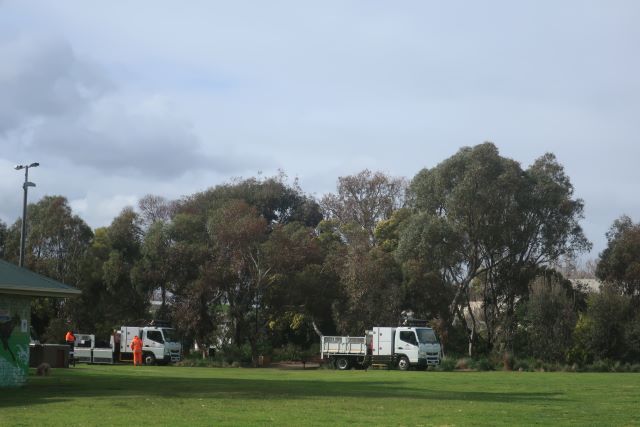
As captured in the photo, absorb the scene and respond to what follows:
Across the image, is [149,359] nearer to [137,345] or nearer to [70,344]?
[137,345]

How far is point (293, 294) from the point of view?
176 ft

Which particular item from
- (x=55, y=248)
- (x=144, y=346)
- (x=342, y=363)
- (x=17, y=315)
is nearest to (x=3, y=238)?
(x=55, y=248)

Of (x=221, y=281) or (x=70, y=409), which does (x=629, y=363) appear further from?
(x=70, y=409)

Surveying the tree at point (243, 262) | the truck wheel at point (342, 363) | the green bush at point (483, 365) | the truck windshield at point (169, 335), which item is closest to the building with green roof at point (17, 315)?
the truck wheel at point (342, 363)

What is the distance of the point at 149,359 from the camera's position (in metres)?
51.4

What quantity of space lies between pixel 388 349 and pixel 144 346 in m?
14.8

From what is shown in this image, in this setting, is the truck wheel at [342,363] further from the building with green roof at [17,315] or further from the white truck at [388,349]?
the building with green roof at [17,315]

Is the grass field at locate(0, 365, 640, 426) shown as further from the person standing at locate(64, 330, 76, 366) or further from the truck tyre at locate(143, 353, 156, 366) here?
the truck tyre at locate(143, 353, 156, 366)

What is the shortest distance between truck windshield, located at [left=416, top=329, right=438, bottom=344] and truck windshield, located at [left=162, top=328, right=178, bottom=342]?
49.3ft

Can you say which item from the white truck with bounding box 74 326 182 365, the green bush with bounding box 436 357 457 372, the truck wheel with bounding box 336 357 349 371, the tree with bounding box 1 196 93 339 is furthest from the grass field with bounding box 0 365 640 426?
the tree with bounding box 1 196 93 339

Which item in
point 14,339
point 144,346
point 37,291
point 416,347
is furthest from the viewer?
point 144,346

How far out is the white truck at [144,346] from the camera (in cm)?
5112

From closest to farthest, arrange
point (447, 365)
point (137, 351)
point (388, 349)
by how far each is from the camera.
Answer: point (388, 349) < point (447, 365) < point (137, 351)

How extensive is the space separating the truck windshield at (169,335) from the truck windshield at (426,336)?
1502 cm
